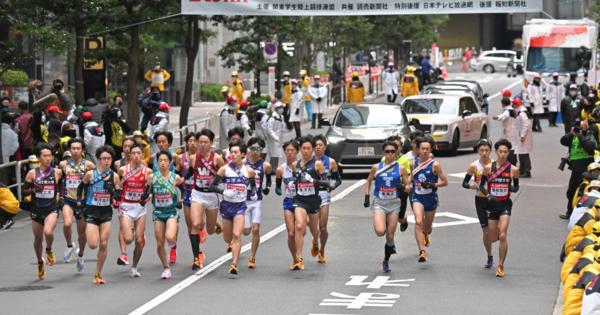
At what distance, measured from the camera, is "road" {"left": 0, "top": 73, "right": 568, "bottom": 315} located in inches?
632

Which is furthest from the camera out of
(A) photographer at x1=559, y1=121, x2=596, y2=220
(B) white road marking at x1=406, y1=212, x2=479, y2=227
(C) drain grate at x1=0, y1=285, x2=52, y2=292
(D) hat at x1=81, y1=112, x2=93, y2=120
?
(D) hat at x1=81, y1=112, x2=93, y2=120

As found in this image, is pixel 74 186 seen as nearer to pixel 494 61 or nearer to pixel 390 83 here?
pixel 390 83

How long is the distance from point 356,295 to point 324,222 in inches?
98.1

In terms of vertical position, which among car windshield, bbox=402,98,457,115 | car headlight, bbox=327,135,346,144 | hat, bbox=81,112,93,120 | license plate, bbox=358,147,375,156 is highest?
hat, bbox=81,112,93,120

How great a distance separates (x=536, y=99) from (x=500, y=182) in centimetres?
2647

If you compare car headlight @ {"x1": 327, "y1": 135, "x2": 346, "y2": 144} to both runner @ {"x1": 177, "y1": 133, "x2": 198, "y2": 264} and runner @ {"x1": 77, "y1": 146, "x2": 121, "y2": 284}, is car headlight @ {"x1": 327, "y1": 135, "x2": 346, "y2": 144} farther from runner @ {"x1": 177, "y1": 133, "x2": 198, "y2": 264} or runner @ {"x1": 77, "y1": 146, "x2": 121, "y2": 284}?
runner @ {"x1": 77, "y1": 146, "x2": 121, "y2": 284}

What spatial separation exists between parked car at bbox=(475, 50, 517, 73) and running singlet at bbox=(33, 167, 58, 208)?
75.2 m

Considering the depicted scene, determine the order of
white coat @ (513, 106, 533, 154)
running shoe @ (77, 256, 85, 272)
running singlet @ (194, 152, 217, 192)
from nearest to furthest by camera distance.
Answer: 1. running shoe @ (77, 256, 85, 272)
2. running singlet @ (194, 152, 217, 192)
3. white coat @ (513, 106, 533, 154)

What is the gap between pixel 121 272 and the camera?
734 inches

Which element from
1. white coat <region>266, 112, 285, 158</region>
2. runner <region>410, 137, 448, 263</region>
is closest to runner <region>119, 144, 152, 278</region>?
runner <region>410, 137, 448, 263</region>

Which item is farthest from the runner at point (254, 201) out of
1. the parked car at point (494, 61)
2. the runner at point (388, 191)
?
the parked car at point (494, 61)

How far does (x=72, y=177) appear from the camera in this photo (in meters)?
18.8

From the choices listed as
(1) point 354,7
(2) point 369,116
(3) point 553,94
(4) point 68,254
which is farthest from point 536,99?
(4) point 68,254

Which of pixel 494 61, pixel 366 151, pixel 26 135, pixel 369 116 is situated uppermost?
pixel 494 61
